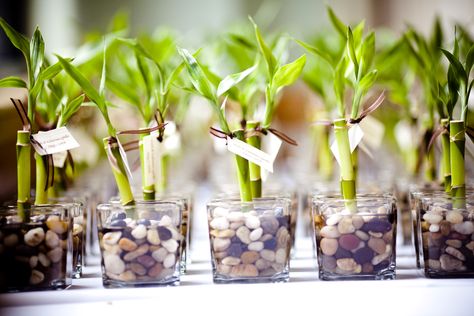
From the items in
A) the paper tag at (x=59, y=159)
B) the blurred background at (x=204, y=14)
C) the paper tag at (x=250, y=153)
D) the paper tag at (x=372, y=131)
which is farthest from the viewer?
the blurred background at (x=204, y=14)

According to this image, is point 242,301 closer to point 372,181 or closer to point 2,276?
point 2,276

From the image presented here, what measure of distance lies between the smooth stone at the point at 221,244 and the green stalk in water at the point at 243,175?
117 millimetres

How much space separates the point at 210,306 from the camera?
125 cm

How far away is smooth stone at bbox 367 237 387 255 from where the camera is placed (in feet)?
4.27

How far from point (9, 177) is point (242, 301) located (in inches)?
38.0

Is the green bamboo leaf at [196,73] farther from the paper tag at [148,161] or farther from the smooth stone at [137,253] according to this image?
the smooth stone at [137,253]

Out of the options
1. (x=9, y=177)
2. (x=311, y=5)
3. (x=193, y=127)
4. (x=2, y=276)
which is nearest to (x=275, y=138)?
(x=2, y=276)

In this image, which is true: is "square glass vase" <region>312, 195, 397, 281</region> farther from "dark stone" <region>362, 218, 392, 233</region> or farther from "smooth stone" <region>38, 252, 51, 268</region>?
"smooth stone" <region>38, 252, 51, 268</region>

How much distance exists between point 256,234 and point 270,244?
0.04 m

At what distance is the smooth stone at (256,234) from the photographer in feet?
4.24

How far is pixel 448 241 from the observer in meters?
1.29

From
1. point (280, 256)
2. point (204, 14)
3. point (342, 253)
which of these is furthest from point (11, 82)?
point (204, 14)

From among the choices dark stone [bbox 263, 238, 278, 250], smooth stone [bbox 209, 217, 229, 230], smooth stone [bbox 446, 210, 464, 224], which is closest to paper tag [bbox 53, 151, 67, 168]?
smooth stone [bbox 209, 217, 229, 230]

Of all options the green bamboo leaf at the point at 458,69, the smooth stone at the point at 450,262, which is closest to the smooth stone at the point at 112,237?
the smooth stone at the point at 450,262
